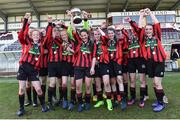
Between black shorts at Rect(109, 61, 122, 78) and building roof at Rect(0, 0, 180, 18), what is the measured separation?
2211 centimetres

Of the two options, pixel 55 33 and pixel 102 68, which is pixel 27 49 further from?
pixel 102 68

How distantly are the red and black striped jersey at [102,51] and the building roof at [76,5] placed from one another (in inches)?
864

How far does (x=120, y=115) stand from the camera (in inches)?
202

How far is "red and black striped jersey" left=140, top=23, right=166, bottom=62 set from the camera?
5312mm

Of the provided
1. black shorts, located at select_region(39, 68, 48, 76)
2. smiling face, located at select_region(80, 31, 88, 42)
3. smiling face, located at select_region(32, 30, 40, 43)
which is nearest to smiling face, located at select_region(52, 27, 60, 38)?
smiling face, located at select_region(32, 30, 40, 43)

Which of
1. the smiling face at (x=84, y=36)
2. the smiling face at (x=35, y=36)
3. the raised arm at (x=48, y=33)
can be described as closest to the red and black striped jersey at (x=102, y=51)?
the smiling face at (x=84, y=36)

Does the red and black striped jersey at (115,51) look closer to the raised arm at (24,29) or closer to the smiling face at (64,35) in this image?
the smiling face at (64,35)

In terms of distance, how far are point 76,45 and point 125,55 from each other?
105 centimetres

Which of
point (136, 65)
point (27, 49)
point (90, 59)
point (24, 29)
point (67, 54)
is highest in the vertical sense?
point (24, 29)

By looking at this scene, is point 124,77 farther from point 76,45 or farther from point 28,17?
point 28,17

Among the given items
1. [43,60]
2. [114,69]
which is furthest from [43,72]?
[114,69]

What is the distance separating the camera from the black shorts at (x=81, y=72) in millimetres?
5437

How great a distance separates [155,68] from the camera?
5371 mm

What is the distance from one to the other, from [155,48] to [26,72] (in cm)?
254
